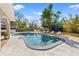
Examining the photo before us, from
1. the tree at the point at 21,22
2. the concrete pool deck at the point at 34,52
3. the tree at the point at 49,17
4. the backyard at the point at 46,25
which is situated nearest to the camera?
the concrete pool deck at the point at 34,52

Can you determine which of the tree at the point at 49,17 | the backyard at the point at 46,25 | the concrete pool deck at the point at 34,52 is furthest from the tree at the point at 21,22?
the concrete pool deck at the point at 34,52

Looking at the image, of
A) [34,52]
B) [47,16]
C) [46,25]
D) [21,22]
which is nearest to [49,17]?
[47,16]

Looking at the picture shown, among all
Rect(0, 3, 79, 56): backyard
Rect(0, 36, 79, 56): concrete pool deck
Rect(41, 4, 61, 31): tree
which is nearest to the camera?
Rect(0, 36, 79, 56): concrete pool deck

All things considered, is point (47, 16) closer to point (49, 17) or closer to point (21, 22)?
point (49, 17)

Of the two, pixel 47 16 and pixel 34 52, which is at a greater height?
pixel 47 16

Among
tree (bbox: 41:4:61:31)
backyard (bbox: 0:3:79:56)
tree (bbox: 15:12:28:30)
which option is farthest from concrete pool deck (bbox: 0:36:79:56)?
tree (bbox: 15:12:28:30)

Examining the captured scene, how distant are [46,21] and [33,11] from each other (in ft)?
9.47

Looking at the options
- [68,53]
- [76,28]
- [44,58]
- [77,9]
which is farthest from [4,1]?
[77,9]

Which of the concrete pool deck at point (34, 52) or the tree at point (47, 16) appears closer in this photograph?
the concrete pool deck at point (34, 52)

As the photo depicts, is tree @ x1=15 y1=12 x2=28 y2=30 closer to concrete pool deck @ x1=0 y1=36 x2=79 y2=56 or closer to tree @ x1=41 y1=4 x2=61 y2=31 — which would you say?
tree @ x1=41 y1=4 x2=61 y2=31

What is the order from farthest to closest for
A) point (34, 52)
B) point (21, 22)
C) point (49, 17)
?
point (21, 22) → point (49, 17) → point (34, 52)

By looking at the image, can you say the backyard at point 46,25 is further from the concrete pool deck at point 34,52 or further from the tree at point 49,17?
the concrete pool deck at point 34,52

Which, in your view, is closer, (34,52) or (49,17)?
(34,52)

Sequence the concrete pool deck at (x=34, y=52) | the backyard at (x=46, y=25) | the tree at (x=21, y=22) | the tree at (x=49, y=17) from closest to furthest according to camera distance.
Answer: the concrete pool deck at (x=34, y=52), the backyard at (x=46, y=25), the tree at (x=49, y=17), the tree at (x=21, y=22)
